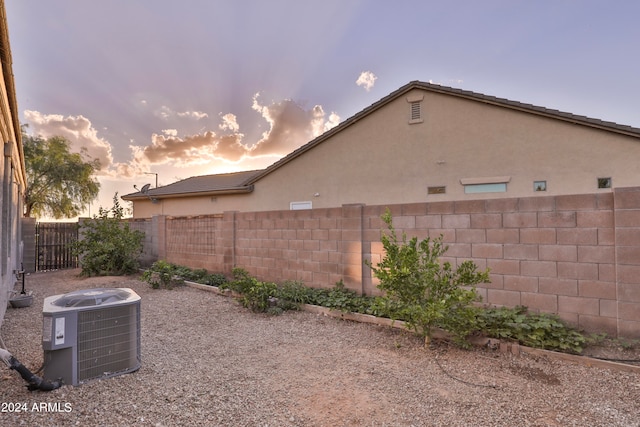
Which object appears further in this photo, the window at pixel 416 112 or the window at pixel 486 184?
the window at pixel 416 112

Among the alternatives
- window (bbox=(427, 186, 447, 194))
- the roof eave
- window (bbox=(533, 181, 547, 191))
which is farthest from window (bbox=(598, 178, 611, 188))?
the roof eave

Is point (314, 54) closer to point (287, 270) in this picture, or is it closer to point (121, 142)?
point (287, 270)

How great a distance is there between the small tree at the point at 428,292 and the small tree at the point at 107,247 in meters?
8.78

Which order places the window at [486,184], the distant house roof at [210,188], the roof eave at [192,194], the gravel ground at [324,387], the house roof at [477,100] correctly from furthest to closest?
1. the distant house roof at [210,188]
2. the roof eave at [192,194]
3. the window at [486,184]
4. the house roof at [477,100]
5. the gravel ground at [324,387]

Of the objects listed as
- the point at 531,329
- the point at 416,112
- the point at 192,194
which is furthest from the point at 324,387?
the point at 192,194

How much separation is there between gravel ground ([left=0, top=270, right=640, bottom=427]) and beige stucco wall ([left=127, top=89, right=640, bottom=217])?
5.92 meters

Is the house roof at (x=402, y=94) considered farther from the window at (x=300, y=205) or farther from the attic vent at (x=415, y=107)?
the window at (x=300, y=205)

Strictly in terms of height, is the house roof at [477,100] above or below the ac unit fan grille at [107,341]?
above

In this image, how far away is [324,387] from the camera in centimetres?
318

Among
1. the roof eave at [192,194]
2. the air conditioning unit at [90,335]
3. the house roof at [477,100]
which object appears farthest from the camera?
the roof eave at [192,194]

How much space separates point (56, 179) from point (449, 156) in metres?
27.1

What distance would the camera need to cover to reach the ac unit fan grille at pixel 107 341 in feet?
9.89

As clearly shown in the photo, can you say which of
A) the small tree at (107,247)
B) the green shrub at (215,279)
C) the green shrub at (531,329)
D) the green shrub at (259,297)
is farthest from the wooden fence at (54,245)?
the green shrub at (531,329)

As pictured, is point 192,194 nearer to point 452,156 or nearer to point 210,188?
point 210,188
